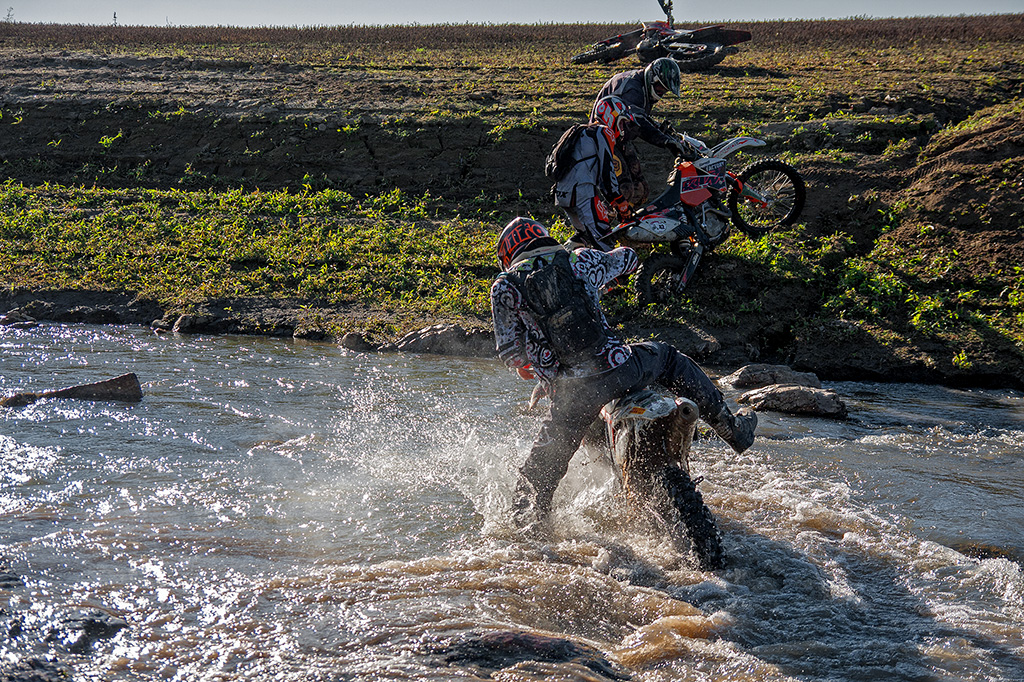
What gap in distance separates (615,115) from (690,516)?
237 inches

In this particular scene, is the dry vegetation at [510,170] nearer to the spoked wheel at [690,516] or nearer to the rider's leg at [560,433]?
the rider's leg at [560,433]

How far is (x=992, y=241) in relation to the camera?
10.6 meters

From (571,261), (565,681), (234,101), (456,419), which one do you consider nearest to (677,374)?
(571,261)

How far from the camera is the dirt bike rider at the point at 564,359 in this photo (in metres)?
4.73

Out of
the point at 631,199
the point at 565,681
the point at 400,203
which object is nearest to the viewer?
the point at 565,681

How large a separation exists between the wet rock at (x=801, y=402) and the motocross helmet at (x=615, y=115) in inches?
136

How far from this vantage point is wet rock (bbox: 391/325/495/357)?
32.2 feet

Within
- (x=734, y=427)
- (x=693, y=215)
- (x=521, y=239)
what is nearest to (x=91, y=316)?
(x=693, y=215)

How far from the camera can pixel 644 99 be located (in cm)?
984

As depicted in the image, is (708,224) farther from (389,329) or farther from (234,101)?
(234,101)

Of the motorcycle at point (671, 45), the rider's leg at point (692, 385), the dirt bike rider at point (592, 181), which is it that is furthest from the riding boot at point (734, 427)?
the motorcycle at point (671, 45)

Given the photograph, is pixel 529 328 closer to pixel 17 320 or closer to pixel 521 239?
pixel 521 239

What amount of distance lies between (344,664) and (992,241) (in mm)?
10015

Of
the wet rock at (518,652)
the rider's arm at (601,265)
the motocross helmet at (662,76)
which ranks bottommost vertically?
the wet rock at (518,652)
